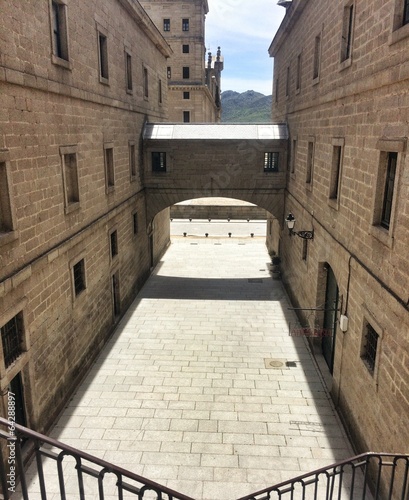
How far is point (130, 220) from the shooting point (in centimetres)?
1683

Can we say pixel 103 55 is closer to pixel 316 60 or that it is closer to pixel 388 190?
pixel 316 60

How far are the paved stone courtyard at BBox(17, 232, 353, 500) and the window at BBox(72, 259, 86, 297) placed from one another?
247 centimetres

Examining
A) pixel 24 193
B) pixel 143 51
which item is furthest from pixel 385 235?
pixel 143 51

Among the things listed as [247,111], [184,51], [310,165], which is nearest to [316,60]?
[310,165]

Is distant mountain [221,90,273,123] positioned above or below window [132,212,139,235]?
above

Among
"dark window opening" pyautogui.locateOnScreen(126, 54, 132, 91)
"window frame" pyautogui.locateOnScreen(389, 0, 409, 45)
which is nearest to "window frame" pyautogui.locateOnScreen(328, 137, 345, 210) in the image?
"window frame" pyautogui.locateOnScreen(389, 0, 409, 45)

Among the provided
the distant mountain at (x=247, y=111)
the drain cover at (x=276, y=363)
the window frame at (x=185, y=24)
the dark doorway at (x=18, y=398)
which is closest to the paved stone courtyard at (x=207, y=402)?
the drain cover at (x=276, y=363)

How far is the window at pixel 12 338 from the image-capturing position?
25.2 ft

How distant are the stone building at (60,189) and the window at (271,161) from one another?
634 cm

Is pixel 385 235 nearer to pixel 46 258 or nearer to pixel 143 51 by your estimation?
pixel 46 258

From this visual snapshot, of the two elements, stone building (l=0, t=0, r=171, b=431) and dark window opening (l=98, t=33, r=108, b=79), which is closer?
stone building (l=0, t=0, r=171, b=431)

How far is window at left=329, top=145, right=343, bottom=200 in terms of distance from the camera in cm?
1063

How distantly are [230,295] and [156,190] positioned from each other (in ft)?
19.7

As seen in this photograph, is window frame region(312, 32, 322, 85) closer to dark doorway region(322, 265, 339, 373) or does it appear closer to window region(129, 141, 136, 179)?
dark doorway region(322, 265, 339, 373)
